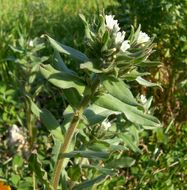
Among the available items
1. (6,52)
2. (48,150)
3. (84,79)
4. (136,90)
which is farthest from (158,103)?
(84,79)

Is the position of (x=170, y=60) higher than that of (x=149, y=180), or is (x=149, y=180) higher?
(x=170, y=60)

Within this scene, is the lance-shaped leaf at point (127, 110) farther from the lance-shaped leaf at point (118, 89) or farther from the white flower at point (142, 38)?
the white flower at point (142, 38)

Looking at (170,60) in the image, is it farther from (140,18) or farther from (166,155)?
(166,155)

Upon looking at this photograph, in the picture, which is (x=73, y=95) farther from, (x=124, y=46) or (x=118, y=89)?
(x=124, y=46)

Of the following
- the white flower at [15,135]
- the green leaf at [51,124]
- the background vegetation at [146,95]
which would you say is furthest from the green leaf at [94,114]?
the white flower at [15,135]

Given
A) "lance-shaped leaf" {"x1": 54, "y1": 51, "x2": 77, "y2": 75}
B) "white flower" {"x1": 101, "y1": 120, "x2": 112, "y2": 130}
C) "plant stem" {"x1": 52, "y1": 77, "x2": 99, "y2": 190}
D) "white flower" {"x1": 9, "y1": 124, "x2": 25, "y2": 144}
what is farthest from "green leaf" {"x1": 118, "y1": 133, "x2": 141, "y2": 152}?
"white flower" {"x1": 9, "y1": 124, "x2": 25, "y2": 144}

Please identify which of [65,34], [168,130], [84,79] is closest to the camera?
Answer: [84,79]

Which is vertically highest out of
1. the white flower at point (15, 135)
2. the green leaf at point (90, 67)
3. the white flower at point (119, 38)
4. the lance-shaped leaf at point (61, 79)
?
the white flower at point (119, 38)
